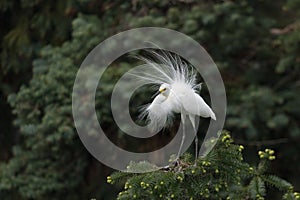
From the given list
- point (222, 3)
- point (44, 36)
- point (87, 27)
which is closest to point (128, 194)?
point (87, 27)

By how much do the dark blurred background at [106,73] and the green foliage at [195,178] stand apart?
1486 millimetres

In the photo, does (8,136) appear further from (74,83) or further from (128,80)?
(128,80)

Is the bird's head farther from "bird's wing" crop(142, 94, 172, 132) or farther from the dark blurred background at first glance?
the dark blurred background

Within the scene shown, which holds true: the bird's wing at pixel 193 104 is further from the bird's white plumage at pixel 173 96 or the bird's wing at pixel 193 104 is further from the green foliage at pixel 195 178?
the green foliage at pixel 195 178

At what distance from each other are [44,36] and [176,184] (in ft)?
8.00

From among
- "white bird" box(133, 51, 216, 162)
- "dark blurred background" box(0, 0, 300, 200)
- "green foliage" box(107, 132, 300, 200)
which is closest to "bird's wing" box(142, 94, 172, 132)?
"white bird" box(133, 51, 216, 162)

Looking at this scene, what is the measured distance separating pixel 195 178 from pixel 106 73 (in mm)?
1644

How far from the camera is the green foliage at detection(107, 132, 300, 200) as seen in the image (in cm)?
147

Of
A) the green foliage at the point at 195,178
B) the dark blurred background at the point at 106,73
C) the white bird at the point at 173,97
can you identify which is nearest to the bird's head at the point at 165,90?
the white bird at the point at 173,97

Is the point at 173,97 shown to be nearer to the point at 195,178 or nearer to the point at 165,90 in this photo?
the point at 165,90

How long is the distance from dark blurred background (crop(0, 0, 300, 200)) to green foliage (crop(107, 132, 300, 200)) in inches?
58.5

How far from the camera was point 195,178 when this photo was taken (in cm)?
151

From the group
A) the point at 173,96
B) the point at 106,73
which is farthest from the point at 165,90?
the point at 106,73

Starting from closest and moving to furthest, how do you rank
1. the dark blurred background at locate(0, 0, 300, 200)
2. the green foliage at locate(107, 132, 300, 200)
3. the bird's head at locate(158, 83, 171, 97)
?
the green foliage at locate(107, 132, 300, 200), the bird's head at locate(158, 83, 171, 97), the dark blurred background at locate(0, 0, 300, 200)
